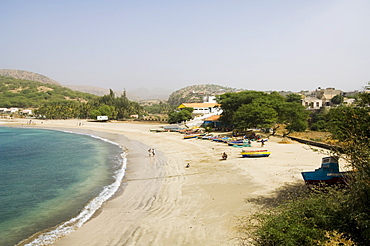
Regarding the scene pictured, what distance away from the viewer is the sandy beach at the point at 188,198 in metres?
12.3

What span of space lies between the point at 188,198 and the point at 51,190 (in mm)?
10764

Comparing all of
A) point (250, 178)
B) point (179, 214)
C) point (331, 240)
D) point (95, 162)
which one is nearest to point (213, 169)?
point (250, 178)

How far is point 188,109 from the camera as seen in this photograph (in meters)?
75.8

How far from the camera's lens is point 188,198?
17.2 metres

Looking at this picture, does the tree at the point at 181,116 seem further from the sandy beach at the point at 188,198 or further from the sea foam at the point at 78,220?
the sea foam at the point at 78,220

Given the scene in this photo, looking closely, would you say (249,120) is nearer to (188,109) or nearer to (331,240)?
(188,109)

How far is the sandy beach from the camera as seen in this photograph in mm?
12266

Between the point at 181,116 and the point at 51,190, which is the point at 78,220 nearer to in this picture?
the point at 51,190

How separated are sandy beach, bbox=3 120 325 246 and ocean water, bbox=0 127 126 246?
4.20 feet

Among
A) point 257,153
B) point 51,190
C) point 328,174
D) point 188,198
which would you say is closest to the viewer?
point 328,174

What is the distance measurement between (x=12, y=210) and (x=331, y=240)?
1737 centimetres

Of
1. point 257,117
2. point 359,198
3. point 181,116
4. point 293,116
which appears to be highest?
point 293,116

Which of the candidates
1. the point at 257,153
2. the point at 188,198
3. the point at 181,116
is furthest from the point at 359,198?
the point at 181,116

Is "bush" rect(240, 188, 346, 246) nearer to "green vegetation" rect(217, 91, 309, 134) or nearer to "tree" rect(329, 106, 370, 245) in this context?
"tree" rect(329, 106, 370, 245)
